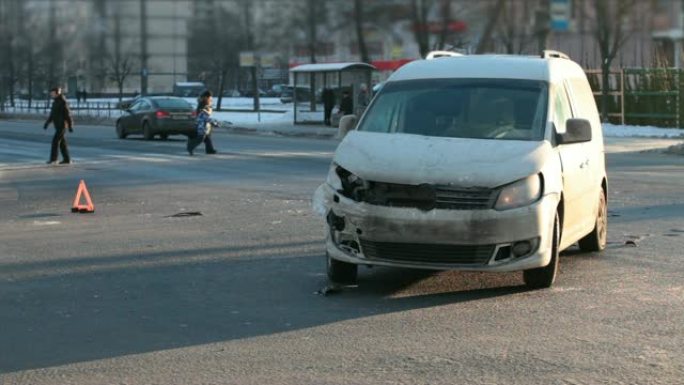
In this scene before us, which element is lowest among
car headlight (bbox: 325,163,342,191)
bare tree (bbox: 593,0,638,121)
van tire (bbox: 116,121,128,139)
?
van tire (bbox: 116,121,128,139)

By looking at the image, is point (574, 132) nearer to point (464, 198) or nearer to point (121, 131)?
point (464, 198)

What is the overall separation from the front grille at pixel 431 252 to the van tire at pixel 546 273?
61 centimetres

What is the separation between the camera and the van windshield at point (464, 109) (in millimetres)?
7922

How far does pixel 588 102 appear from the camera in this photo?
9531mm

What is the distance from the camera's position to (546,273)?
7.50 metres

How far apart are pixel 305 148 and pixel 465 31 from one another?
585cm

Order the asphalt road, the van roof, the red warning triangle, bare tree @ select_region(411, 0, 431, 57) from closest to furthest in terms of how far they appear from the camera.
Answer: the asphalt road
the van roof
the red warning triangle
bare tree @ select_region(411, 0, 431, 57)

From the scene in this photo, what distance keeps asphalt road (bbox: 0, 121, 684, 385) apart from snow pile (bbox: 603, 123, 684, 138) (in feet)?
63.4

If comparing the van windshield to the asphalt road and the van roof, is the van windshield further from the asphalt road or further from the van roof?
the asphalt road

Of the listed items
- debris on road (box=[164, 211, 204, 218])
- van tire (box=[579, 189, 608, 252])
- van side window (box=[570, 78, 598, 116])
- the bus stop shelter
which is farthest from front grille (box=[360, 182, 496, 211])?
the bus stop shelter

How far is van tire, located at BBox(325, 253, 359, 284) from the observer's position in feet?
25.2

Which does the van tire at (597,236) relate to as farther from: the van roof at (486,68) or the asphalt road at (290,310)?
the van roof at (486,68)

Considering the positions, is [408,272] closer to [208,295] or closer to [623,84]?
[208,295]

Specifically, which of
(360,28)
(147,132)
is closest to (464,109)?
(147,132)
